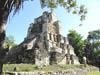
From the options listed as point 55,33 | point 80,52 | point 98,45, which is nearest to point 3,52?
point 55,33

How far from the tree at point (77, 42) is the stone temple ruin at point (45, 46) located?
37.1 ft

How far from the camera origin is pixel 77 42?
7300 cm

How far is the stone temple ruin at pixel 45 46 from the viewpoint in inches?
1748

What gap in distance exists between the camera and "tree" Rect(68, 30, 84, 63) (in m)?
69.3

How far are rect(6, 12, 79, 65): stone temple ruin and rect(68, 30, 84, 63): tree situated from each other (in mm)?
11300

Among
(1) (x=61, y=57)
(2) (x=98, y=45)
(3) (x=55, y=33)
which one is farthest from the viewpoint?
(2) (x=98, y=45)

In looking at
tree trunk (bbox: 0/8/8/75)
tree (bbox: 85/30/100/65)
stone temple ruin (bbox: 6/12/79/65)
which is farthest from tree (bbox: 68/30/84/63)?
tree trunk (bbox: 0/8/8/75)

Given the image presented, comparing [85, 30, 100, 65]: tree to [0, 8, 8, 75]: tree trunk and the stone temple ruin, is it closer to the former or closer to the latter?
the stone temple ruin

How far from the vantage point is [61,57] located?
50844 millimetres

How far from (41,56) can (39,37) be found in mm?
9643

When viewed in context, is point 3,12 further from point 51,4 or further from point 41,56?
point 41,56

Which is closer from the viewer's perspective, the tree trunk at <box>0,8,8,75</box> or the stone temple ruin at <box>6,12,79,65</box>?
the tree trunk at <box>0,8,8,75</box>

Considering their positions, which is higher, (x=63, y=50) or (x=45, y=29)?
(x=45, y=29)

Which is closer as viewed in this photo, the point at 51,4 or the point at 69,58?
the point at 51,4
